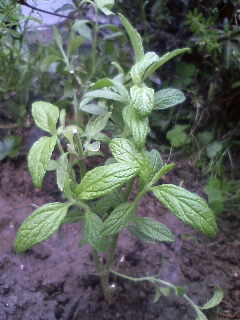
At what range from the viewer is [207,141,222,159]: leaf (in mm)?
1252

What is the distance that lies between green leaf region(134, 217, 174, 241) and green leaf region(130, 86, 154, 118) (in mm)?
214

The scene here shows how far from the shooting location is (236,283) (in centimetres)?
111

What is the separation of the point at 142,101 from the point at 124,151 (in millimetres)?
88

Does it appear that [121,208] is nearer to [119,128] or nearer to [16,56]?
[119,128]

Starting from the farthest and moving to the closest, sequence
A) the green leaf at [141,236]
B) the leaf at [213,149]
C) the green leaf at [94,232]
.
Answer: the leaf at [213,149]
the green leaf at [141,236]
the green leaf at [94,232]

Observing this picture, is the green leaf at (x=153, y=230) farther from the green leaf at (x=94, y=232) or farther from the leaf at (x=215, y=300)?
the leaf at (x=215, y=300)

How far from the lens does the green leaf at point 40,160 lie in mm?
714

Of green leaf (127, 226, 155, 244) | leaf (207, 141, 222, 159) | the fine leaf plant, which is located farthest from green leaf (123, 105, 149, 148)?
leaf (207, 141, 222, 159)

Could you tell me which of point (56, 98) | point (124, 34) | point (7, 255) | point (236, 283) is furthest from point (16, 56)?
point (236, 283)

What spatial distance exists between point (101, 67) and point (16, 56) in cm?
26

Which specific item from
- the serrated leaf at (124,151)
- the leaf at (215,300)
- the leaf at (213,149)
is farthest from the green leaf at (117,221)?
the leaf at (213,149)

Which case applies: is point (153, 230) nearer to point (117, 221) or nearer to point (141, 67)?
point (117, 221)

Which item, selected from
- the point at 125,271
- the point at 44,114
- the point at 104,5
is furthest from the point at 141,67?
the point at 125,271

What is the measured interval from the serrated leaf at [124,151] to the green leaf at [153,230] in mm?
163
